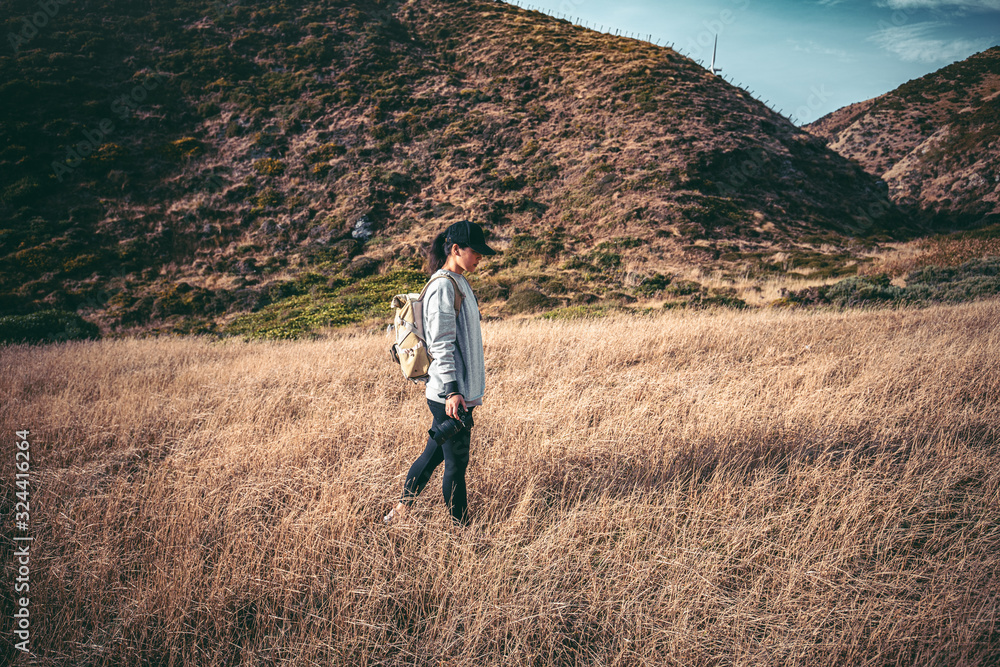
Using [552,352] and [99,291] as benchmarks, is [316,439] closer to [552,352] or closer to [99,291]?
[552,352]

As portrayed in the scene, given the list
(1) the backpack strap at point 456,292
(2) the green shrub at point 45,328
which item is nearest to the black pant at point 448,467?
(1) the backpack strap at point 456,292

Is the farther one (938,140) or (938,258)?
(938,140)

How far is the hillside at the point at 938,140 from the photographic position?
32.7 m

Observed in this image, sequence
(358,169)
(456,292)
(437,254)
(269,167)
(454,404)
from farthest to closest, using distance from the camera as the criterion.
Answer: (269,167), (358,169), (437,254), (456,292), (454,404)

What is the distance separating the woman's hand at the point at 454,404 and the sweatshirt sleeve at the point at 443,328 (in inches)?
3.1

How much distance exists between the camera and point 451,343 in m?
2.74

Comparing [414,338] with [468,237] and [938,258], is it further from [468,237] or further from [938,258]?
[938,258]

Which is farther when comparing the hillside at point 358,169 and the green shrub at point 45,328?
the hillside at point 358,169

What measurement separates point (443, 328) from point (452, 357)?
0.65 ft

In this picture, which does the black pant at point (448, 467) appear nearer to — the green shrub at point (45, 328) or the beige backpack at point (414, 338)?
the beige backpack at point (414, 338)

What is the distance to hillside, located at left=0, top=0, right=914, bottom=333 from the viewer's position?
21453 mm

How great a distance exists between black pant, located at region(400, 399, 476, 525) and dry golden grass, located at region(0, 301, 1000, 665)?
0.62 ft

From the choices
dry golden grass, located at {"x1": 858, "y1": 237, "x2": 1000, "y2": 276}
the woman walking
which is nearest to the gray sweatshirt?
the woman walking

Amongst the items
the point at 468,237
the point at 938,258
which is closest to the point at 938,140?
the point at 938,258
